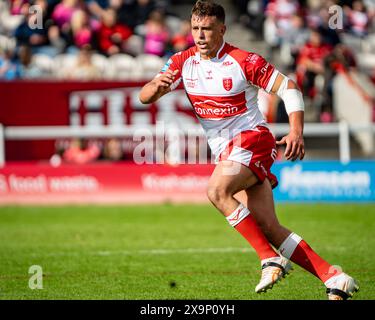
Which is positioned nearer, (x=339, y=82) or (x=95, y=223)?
(x=95, y=223)

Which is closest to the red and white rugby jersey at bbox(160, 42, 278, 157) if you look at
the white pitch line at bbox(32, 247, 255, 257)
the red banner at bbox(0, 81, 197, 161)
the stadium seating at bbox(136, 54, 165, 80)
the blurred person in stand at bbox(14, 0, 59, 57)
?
the white pitch line at bbox(32, 247, 255, 257)

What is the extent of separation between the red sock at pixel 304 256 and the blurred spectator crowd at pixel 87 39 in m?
11.6

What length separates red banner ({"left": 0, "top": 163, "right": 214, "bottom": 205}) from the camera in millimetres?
16781

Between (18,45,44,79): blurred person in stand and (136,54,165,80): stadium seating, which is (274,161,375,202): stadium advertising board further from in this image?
(18,45,44,79): blurred person in stand

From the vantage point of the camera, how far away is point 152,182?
55.3ft

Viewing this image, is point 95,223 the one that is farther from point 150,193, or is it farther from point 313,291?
point 313,291

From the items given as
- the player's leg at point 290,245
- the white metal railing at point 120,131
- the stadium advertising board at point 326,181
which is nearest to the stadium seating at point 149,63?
the white metal railing at point 120,131

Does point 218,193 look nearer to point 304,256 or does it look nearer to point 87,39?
point 304,256

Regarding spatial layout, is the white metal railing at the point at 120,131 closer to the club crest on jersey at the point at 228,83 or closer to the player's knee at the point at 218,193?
the club crest on jersey at the point at 228,83

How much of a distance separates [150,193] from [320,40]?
20.5ft

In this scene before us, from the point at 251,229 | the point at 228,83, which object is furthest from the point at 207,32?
the point at 251,229

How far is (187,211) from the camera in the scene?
15.5m
